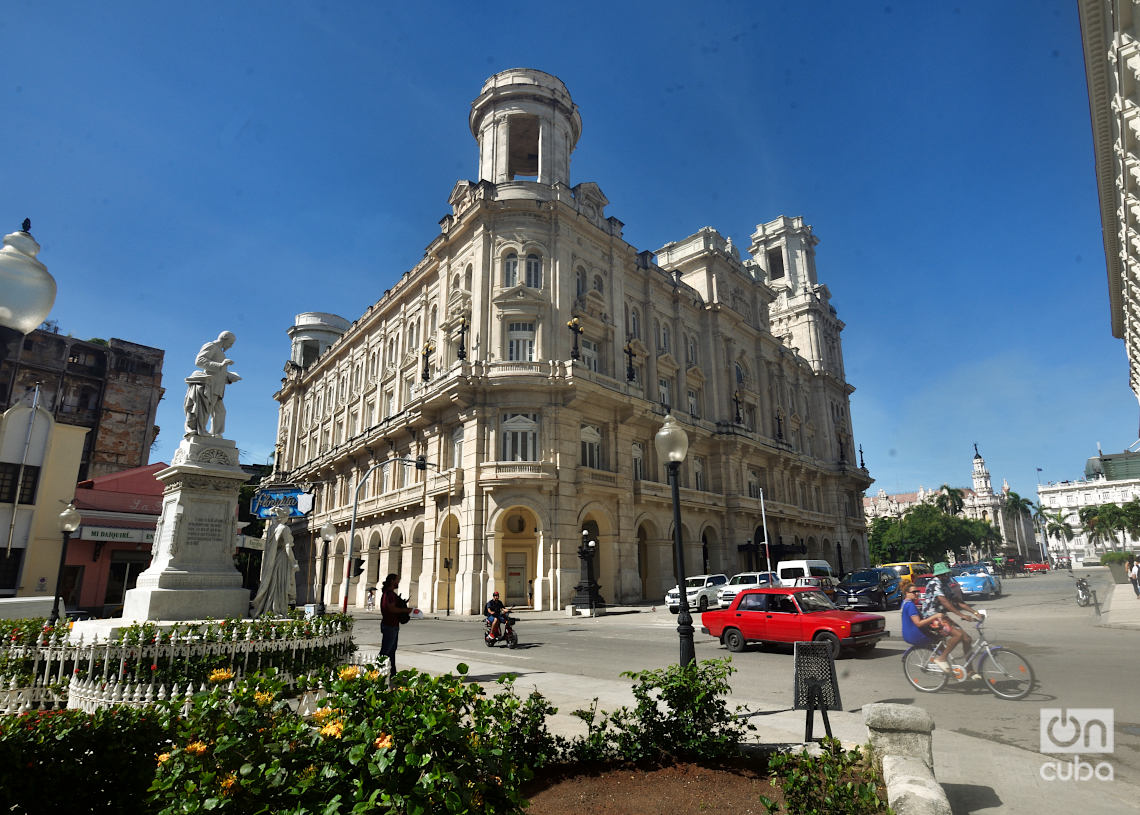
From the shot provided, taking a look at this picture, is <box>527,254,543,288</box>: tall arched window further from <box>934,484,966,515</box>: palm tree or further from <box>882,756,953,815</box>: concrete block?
<box>934,484,966,515</box>: palm tree

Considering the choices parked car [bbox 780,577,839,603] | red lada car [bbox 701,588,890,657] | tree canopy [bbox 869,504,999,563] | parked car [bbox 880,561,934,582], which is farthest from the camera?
tree canopy [bbox 869,504,999,563]

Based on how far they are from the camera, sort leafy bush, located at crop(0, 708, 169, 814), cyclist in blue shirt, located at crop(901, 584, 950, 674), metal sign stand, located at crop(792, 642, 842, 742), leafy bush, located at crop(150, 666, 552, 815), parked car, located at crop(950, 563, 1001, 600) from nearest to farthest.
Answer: leafy bush, located at crop(150, 666, 552, 815)
leafy bush, located at crop(0, 708, 169, 814)
metal sign stand, located at crop(792, 642, 842, 742)
cyclist in blue shirt, located at crop(901, 584, 950, 674)
parked car, located at crop(950, 563, 1001, 600)

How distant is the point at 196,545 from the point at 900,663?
45.7ft

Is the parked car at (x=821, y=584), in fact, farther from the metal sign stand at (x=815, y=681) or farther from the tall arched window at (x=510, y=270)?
the tall arched window at (x=510, y=270)

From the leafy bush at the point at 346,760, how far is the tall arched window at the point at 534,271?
3094 cm

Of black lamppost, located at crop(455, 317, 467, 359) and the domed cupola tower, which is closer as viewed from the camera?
black lamppost, located at crop(455, 317, 467, 359)

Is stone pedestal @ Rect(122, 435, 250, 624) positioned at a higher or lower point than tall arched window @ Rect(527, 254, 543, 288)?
lower

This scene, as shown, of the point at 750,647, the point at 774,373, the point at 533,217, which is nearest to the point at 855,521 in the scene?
the point at 774,373

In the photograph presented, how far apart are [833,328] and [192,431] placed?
66196 millimetres

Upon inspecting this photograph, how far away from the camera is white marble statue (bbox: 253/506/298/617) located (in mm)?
11359

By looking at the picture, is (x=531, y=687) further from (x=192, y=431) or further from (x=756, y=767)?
(x=192, y=431)

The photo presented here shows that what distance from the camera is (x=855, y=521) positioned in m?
60.0

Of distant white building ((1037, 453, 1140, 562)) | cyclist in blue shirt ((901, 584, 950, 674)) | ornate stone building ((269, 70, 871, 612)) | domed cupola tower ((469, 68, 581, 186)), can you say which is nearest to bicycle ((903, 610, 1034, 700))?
cyclist in blue shirt ((901, 584, 950, 674))

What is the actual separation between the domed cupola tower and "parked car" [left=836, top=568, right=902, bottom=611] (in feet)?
88.3
